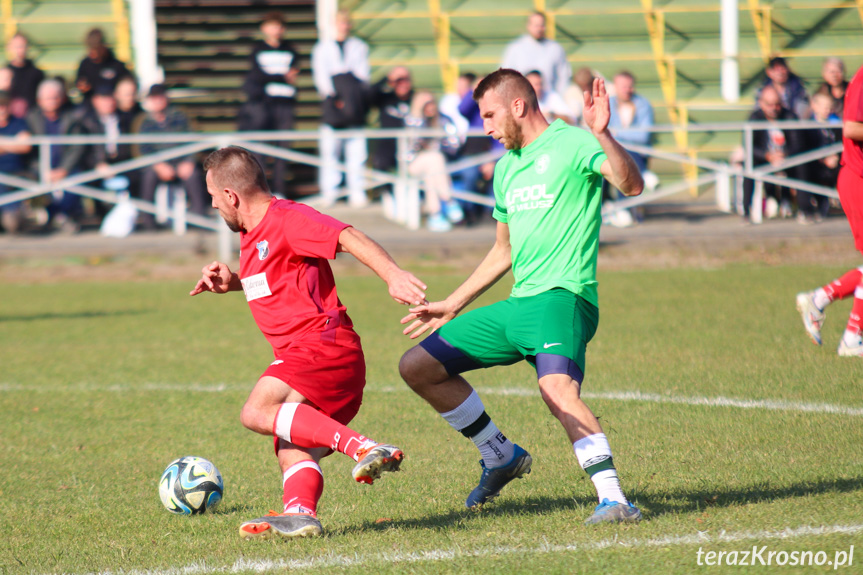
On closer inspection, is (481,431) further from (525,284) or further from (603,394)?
(603,394)

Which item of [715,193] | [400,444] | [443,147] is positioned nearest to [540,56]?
[443,147]

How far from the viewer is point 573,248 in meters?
4.54

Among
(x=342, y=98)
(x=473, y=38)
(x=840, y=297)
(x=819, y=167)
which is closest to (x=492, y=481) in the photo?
(x=840, y=297)

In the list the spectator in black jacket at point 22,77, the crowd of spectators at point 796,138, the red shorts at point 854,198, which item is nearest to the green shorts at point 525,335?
the red shorts at point 854,198

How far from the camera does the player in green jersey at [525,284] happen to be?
4.36m

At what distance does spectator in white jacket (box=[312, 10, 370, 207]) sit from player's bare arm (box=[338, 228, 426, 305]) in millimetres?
10554

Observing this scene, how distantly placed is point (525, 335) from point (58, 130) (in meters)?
12.1

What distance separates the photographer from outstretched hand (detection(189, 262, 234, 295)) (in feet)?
15.4

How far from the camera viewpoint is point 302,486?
14.1ft

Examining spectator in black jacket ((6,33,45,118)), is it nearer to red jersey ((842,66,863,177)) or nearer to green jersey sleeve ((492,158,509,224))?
green jersey sleeve ((492,158,509,224))

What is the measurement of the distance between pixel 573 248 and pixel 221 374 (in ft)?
13.8

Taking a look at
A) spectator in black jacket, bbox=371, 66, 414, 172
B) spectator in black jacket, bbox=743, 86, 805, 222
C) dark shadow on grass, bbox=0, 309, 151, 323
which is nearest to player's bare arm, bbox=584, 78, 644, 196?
dark shadow on grass, bbox=0, 309, 151, 323

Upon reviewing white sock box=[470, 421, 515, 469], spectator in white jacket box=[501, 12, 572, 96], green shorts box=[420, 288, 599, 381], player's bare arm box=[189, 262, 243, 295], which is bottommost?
white sock box=[470, 421, 515, 469]

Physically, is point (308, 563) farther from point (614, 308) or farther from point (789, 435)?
point (614, 308)
